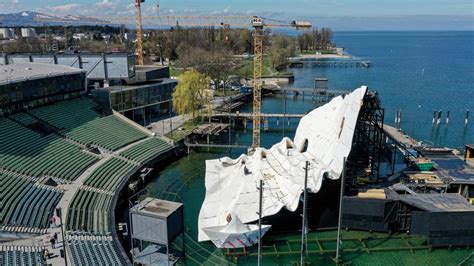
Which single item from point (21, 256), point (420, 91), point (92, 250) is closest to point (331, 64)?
point (420, 91)

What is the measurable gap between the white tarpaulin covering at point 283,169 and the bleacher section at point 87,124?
658 inches

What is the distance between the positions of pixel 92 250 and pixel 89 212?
6740 millimetres

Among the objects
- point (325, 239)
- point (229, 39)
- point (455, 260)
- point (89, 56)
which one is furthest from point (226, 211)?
point (229, 39)

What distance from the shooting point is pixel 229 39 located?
198 m

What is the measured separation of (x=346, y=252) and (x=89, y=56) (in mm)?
54701

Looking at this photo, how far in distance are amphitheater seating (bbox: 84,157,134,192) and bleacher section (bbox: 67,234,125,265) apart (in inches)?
397

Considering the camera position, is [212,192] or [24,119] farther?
[24,119]

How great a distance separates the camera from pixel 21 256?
25781 mm

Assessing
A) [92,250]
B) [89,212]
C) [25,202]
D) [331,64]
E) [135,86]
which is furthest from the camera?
[331,64]

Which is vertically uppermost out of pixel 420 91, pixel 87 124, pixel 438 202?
pixel 87 124

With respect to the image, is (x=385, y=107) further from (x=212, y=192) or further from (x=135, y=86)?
(x=212, y=192)

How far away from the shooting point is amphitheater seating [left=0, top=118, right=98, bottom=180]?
125ft

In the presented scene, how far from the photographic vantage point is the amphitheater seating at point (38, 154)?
3803 cm

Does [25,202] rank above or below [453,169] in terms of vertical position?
above
